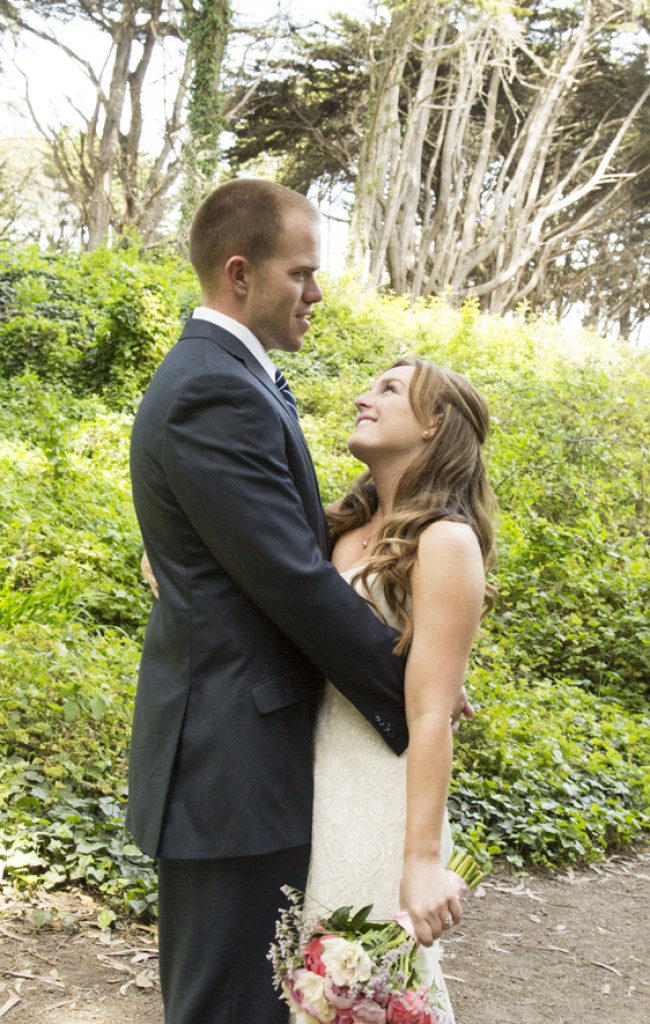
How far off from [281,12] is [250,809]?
941 inches

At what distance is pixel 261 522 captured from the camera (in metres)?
1.88

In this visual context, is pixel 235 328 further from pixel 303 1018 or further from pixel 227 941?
pixel 303 1018

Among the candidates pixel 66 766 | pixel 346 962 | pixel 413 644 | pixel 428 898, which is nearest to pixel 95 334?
pixel 66 766

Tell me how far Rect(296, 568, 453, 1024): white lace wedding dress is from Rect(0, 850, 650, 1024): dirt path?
5.89 ft

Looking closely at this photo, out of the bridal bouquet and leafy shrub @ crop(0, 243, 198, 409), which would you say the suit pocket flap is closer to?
the bridal bouquet

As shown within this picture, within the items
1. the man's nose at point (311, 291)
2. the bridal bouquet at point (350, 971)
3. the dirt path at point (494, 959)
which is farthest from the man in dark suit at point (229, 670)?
the dirt path at point (494, 959)

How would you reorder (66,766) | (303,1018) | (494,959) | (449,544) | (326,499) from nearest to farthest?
(303,1018) → (449,544) → (494,959) → (66,766) → (326,499)

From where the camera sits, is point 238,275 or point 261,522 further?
point 238,275

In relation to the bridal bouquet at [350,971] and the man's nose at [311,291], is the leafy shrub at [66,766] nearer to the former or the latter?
the bridal bouquet at [350,971]

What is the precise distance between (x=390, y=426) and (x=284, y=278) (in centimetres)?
43

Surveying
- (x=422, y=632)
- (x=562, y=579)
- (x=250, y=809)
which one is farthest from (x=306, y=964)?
(x=562, y=579)

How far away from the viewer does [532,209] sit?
27156mm

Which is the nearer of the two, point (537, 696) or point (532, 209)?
point (537, 696)

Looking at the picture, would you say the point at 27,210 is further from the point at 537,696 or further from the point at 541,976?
the point at 541,976
